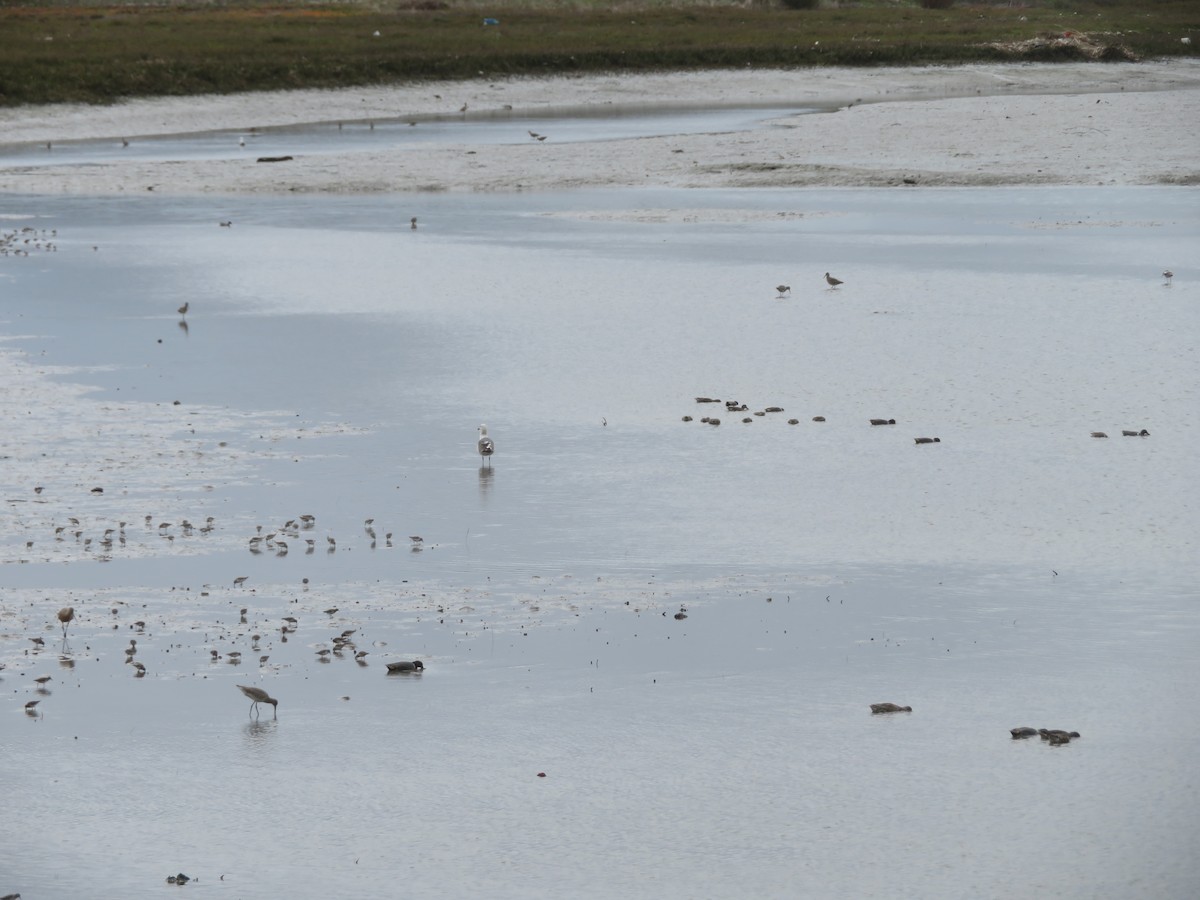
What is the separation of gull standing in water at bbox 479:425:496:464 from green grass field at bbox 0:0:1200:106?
36.8 meters

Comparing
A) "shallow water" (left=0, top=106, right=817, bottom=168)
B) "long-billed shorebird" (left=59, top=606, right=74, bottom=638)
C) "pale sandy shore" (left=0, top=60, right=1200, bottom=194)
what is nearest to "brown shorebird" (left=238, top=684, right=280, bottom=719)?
"long-billed shorebird" (left=59, top=606, right=74, bottom=638)

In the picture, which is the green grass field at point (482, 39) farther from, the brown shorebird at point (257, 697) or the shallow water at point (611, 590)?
the brown shorebird at point (257, 697)

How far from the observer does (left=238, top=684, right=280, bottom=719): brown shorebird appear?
312 inches

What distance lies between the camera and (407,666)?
28.2ft

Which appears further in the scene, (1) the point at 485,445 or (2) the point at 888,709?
(1) the point at 485,445

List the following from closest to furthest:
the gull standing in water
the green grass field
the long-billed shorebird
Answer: the long-billed shorebird → the gull standing in water → the green grass field

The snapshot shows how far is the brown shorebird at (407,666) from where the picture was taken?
858cm

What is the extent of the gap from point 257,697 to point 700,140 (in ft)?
100

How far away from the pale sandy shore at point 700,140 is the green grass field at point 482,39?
1.86 meters

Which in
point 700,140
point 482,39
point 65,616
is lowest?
point 65,616

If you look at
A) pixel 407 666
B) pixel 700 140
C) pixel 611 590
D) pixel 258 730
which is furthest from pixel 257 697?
pixel 700 140

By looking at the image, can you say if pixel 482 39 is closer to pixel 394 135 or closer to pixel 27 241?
pixel 394 135

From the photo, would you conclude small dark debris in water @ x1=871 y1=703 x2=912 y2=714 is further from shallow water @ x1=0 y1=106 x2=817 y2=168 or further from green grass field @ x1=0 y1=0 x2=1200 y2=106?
green grass field @ x1=0 y1=0 x2=1200 y2=106

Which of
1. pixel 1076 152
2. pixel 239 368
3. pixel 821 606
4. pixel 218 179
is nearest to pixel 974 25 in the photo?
pixel 1076 152
